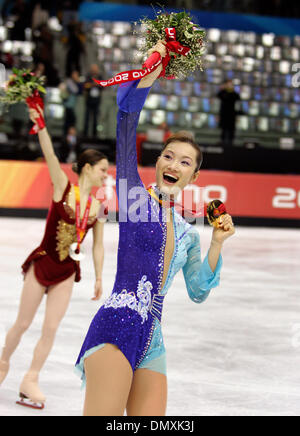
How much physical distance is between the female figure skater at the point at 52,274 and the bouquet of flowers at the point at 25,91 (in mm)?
325

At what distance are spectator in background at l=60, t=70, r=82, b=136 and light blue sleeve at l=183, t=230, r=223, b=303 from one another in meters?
11.9

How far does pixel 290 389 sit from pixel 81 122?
10710 millimetres

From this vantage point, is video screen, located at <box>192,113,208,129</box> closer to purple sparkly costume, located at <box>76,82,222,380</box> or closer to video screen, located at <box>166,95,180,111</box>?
video screen, located at <box>166,95,180,111</box>

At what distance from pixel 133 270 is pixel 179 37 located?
874 millimetres

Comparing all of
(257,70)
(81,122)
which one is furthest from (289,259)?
(257,70)

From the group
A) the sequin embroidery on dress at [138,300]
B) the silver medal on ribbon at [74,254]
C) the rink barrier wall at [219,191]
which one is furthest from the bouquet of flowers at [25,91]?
the rink barrier wall at [219,191]

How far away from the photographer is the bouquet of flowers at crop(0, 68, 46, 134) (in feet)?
13.5

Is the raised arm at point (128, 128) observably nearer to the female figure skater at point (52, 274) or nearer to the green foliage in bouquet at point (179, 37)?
the green foliage in bouquet at point (179, 37)

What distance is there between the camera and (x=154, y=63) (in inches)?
95.7

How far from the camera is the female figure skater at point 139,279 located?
2.41 m

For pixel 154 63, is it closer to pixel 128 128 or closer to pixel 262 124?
pixel 128 128

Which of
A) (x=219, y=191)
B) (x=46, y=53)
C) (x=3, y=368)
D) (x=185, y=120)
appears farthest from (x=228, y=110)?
(x=3, y=368)

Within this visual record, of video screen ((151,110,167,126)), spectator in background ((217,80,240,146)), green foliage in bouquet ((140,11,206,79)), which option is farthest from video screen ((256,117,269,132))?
green foliage in bouquet ((140,11,206,79))

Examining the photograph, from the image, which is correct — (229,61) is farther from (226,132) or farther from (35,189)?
(35,189)
